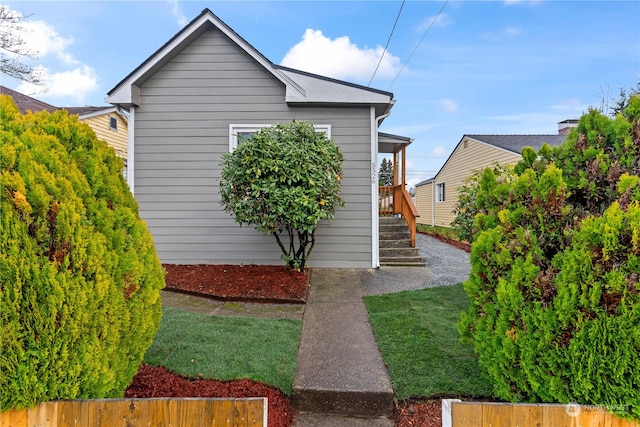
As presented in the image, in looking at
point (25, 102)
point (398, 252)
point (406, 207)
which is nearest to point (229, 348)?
point (398, 252)

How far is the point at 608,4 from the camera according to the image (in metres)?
5.89

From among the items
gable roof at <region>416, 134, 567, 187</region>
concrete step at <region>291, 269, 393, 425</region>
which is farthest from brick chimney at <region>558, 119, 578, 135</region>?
concrete step at <region>291, 269, 393, 425</region>

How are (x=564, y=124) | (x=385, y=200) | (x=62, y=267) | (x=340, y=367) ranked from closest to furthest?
1. (x=62, y=267)
2. (x=340, y=367)
3. (x=385, y=200)
4. (x=564, y=124)

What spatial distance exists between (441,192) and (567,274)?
1982 cm

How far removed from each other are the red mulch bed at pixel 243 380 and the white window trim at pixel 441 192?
1541 centimetres

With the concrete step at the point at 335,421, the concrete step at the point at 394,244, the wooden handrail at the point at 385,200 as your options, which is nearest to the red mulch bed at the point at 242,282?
the concrete step at the point at 394,244

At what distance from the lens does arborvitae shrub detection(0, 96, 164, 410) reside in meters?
1.56

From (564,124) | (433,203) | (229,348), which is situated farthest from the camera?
(433,203)

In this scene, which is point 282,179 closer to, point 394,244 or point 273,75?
point 273,75

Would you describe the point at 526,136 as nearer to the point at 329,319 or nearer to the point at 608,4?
the point at 608,4

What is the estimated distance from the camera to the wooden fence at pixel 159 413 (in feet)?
5.53

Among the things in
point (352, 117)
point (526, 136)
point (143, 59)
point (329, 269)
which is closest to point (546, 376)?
point (329, 269)

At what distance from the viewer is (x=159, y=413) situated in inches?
67.2

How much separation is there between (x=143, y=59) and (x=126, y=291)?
20.9 feet
